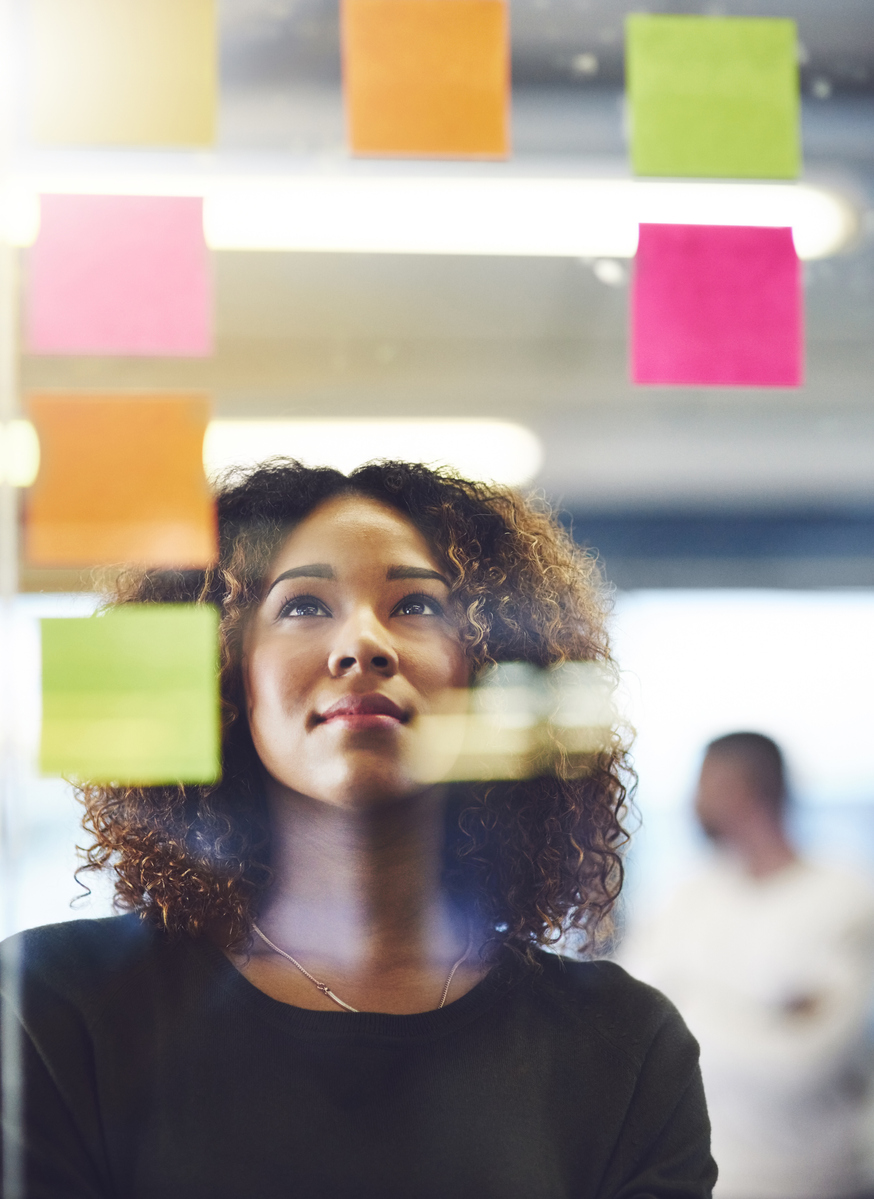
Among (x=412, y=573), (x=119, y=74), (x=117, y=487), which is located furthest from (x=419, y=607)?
(x=119, y=74)

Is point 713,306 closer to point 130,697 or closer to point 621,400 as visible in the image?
point 621,400

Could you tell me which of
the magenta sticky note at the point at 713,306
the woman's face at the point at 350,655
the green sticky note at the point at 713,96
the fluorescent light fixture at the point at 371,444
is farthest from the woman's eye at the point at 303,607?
the green sticky note at the point at 713,96

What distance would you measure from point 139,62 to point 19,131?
0.12 meters

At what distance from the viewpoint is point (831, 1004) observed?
0.85 metres

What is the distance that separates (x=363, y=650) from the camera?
760 mm

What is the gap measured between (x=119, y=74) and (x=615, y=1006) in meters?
0.91

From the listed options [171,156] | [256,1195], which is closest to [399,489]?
[171,156]

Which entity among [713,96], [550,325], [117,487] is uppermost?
[713,96]

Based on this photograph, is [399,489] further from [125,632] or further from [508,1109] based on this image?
[508,1109]

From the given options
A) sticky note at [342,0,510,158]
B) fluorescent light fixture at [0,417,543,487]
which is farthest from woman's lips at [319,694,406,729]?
sticky note at [342,0,510,158]

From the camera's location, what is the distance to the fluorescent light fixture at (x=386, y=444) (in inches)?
32.2

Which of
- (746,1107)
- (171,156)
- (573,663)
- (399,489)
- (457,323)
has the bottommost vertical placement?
(746,1107)

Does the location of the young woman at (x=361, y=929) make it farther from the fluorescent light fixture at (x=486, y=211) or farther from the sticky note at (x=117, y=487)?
the fluorescent light fixture at (x=486, y=211)

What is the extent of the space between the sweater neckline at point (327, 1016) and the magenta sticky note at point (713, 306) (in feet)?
1.92
